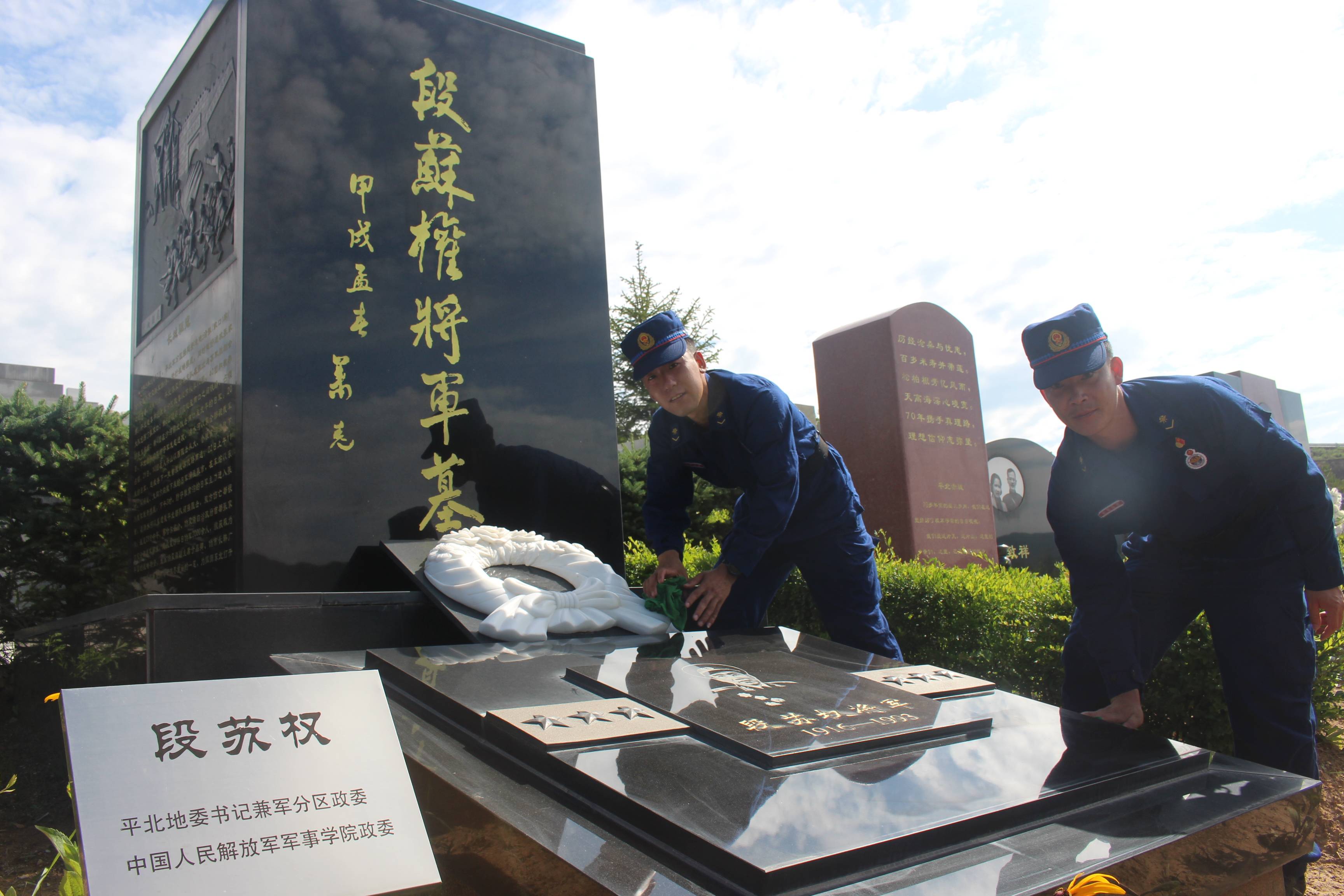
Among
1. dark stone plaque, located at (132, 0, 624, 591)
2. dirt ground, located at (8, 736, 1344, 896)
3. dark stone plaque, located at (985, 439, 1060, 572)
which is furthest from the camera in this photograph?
dark stone plaque, located at (985, 439, 1060, 572)

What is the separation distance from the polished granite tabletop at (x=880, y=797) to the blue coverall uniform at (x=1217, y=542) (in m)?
0.50

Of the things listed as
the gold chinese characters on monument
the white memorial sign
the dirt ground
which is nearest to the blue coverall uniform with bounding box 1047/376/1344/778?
the dirt ground

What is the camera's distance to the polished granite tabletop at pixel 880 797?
4.19 ft

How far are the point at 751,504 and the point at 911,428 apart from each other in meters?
4.61

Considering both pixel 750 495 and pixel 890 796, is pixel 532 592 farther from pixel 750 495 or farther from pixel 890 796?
pixel 890 796

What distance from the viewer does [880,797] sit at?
1.48m

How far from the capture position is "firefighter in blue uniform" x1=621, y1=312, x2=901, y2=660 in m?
2.85

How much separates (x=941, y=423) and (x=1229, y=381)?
4553 mm

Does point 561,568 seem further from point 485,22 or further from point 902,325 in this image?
point 902,325

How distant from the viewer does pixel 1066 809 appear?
1.55 metres

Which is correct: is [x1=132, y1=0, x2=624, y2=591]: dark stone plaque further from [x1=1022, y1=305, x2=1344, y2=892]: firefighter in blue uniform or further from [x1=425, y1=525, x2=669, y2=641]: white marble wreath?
[x1=1022, y1=305, x2=1344, y2=892]: firefighter in blue uniform

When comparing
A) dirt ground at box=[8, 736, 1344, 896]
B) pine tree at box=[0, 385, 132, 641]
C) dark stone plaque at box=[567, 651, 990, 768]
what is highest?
pine tree at box=[0, 385, 132, 641]

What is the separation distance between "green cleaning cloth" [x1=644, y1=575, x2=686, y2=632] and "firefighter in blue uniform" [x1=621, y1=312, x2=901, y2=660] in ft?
0.11

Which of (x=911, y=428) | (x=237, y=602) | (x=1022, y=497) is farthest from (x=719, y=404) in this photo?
(x=1022, y=497)
